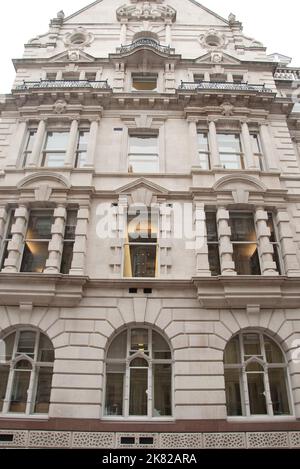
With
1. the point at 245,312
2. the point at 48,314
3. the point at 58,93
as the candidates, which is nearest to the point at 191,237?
the point at 245,312

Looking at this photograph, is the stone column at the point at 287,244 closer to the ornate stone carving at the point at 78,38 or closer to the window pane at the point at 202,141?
the window pane at the point at 202,141

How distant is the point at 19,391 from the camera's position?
456 inches

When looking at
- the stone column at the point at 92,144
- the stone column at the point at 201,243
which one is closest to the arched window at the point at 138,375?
the stone column at the point at 201,243

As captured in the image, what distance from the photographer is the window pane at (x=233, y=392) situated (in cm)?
1137

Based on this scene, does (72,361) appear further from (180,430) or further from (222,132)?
(222,132)

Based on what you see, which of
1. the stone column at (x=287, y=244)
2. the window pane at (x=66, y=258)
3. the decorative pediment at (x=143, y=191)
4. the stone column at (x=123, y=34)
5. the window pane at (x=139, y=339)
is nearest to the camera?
the window pane at (x=139, y=339)

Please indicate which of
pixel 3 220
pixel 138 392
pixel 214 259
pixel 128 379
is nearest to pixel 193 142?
pixel 214 259

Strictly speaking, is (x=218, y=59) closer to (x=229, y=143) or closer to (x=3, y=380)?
(x=229, y=143)

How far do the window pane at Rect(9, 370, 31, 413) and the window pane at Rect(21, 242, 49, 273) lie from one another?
357 cm

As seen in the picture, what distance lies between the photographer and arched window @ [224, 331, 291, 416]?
11406mm

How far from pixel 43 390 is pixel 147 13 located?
21.9 m

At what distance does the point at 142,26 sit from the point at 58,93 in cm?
850

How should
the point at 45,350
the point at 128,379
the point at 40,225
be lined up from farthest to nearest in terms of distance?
the point at 40,225
the point at 45,350
the point at 128,379

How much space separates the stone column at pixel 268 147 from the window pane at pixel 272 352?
741 centimetres
